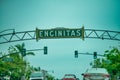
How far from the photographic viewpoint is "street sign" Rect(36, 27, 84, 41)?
54.1 metres

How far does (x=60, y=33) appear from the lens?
54.1 m

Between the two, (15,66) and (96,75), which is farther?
(15,66)

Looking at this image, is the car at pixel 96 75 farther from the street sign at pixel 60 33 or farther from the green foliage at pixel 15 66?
the green foliage at pixel 15 66

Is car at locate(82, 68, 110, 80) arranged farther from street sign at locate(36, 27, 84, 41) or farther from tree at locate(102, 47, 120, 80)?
tree at locate(102, 47, 120, 80)

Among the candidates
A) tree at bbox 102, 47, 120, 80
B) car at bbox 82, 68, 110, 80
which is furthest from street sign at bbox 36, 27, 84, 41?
tree at bbox 102, 47, 120, 80

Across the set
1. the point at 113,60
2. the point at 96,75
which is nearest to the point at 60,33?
the point at 96,75

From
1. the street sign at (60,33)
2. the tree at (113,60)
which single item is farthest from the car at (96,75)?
the tree at (113,60)

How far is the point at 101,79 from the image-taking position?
123 feet

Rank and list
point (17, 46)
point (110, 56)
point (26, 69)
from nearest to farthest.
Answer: point (110, 56) → point (17, 46) → point (26, 69)

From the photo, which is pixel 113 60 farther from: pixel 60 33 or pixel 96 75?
pixel 96 75

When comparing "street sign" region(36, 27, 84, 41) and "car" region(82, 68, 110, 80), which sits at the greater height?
"street sign" region(36, 27, 84, 41)

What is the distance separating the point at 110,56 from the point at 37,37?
42.9m

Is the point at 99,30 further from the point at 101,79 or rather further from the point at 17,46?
the point at 17,46

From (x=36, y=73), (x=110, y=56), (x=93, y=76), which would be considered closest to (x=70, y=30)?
(x=36, y=73)
